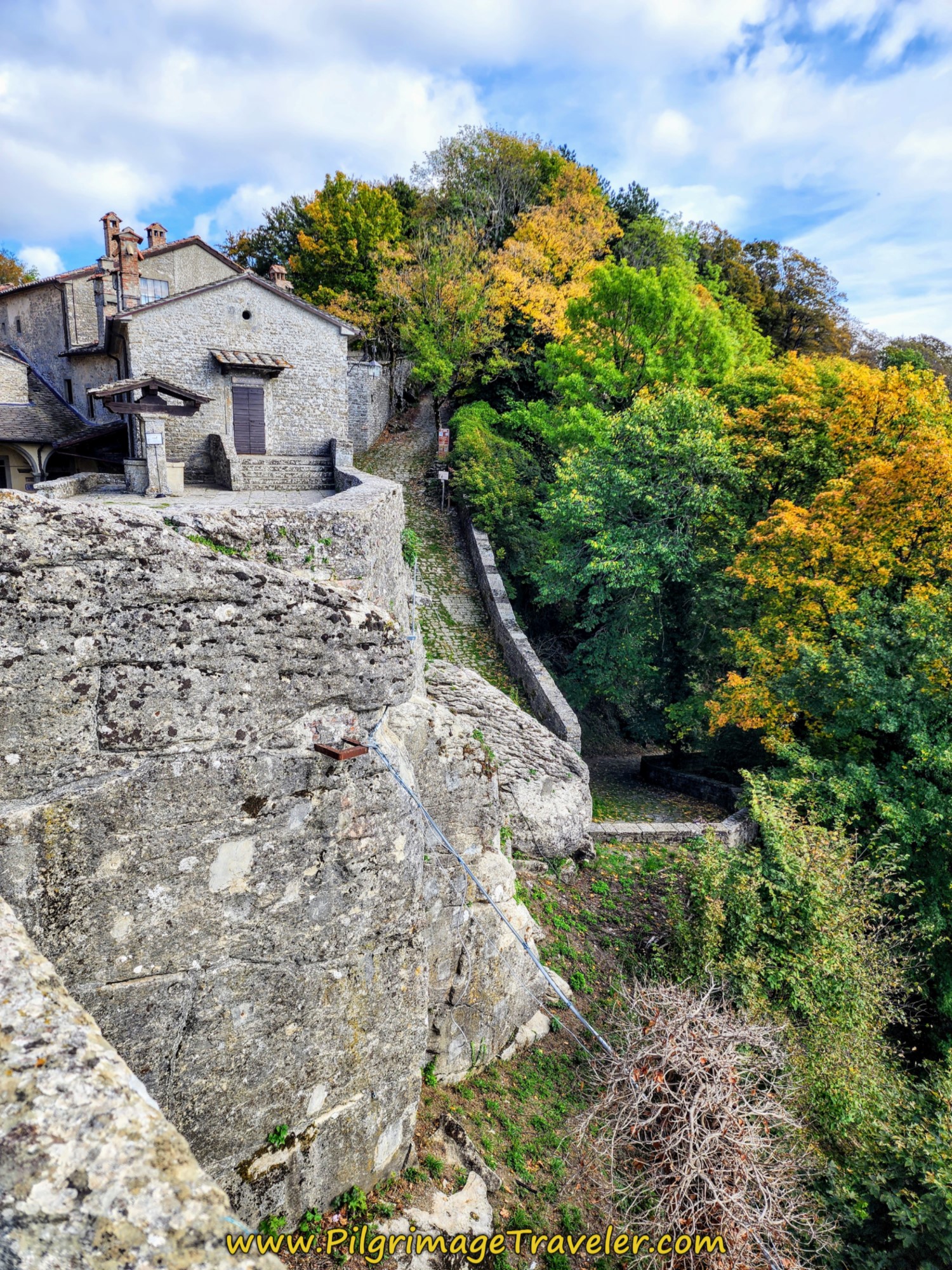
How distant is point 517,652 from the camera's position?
53.0 feet

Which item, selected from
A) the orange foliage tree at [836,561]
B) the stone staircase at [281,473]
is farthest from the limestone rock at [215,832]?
the stone staircase at [281,473]

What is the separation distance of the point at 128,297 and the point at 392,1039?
67.7 ft

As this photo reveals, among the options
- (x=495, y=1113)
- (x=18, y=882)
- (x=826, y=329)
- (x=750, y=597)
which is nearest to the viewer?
(x=18, y=882)

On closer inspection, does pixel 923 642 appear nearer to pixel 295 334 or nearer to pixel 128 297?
pixel 295 334

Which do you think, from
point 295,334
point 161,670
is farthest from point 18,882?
point 295,334

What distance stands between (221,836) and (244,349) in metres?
18.5

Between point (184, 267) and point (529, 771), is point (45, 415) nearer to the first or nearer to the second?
point (184, 267)

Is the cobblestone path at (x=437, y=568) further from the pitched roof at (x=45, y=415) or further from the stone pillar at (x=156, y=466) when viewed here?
the pitched roof at (x=45, y=415)

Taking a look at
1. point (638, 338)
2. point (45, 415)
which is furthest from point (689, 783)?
point (45, 415)

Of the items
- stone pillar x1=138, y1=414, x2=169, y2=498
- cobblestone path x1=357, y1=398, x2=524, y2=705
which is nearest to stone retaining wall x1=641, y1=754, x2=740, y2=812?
cobblestone path x1=357, y1=398, x2=524, y2=705

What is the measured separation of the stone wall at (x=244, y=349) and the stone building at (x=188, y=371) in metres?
0.03

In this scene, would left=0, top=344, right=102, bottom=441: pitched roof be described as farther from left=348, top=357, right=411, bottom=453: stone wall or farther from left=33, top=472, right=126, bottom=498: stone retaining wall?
left=348, top=357, right=411, bottom=453: stone wall

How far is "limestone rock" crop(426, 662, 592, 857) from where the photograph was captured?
11.0 meters

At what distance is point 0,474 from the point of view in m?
20.7
